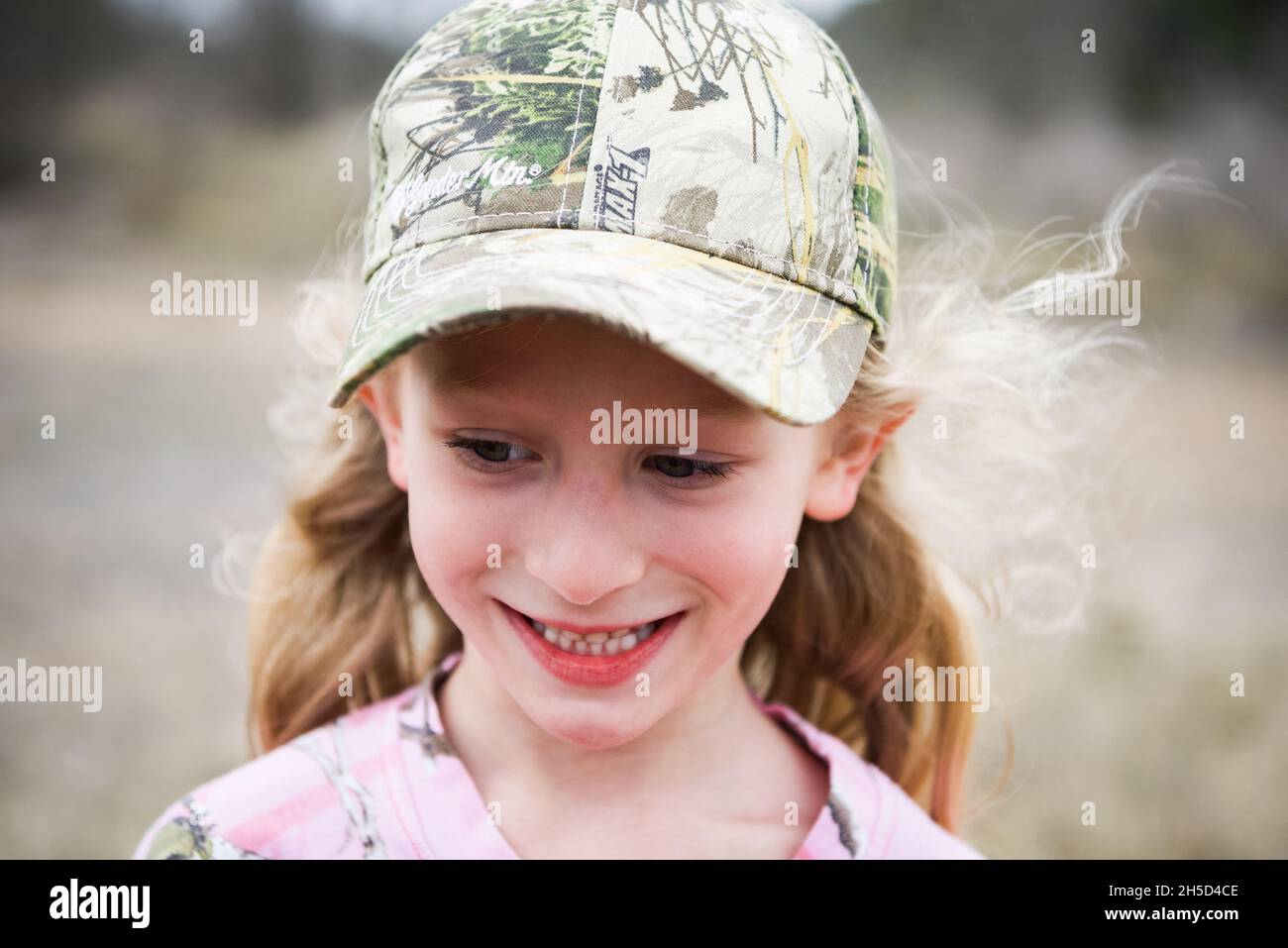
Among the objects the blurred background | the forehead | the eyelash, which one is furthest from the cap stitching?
the blurred background

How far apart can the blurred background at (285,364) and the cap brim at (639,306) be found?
162cm

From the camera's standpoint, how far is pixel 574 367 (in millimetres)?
1271

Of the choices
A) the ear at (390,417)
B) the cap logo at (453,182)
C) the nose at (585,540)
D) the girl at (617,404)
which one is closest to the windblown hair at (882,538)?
the girl at (617,404)

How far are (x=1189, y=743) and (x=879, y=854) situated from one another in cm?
216

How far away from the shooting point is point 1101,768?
3.24m

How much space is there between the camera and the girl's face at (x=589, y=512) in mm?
1278

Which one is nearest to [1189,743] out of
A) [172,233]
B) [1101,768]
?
[1101,768]

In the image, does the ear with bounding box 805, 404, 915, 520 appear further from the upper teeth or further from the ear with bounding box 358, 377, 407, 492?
the ear with bounding box 358, 377, 407, 492

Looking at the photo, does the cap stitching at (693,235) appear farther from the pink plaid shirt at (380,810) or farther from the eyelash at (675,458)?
the pink plaid shirt at (380,810)

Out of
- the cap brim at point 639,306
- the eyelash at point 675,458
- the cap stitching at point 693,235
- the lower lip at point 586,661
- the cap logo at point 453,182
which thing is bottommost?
the lower lip at point 586,661

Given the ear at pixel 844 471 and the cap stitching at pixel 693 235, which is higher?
the cap stitching at pixel 693 235
